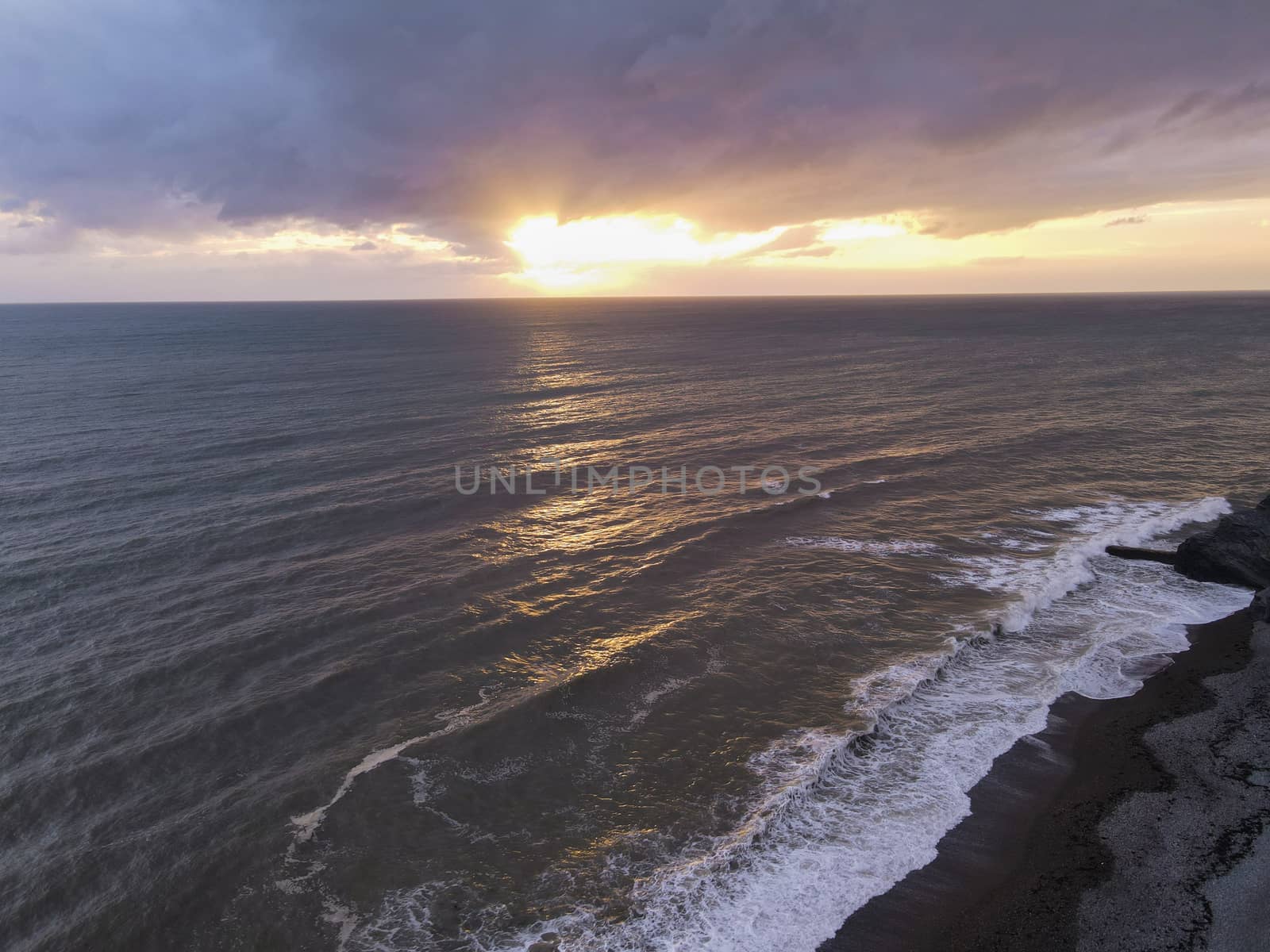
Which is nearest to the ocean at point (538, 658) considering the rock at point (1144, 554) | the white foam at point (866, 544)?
the white foam at point (866, 544)

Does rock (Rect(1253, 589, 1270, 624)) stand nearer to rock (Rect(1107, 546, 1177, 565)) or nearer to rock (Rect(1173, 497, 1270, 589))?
rock (Rect(1173, 497, 1270, 589))

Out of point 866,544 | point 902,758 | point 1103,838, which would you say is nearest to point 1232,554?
point 866,544

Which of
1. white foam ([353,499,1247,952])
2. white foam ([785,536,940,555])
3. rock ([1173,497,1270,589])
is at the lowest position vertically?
white foam ([353,499,1247,952])

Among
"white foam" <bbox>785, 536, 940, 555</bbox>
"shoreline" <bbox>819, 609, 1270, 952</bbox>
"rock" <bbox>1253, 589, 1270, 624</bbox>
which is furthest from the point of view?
"white foam" <bbox>785, 536, 940, 555</bbox>

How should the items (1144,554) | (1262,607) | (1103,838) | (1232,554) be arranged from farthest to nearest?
(1144,554) → (1232,554) → (1262,607) → (1103,838)

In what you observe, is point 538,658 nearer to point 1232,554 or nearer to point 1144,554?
point 1144,554

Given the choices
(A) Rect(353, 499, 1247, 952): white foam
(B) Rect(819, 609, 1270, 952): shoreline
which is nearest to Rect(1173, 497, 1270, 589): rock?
(A) Rect(353, 499, 1247, 952): white foam
